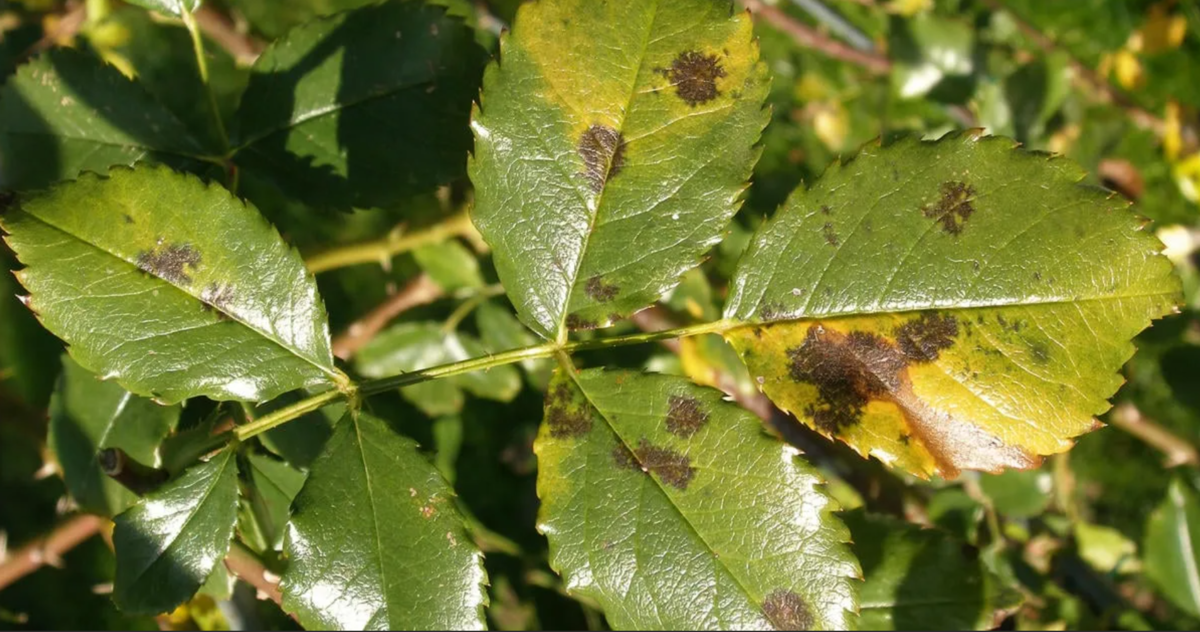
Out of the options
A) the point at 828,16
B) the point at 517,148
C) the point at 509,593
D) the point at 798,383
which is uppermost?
the point at 517,148

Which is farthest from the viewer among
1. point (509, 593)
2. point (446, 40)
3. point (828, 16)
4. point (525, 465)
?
point (525, 465)

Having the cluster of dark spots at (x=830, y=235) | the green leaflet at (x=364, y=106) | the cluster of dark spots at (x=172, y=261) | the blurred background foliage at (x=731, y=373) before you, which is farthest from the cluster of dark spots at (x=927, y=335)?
the cluster of dark spots at (x=172, y=261)

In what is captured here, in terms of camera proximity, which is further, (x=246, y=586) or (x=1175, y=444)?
(x=1175, y=444)

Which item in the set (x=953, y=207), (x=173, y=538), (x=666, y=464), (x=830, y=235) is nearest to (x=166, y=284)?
(x=173, y=538)

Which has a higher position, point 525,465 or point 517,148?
point 517,148

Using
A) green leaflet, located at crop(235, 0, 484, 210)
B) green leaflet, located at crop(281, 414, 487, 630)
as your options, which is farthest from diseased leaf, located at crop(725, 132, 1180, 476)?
green leaflet, located at crop(235, 0, 484, 210)

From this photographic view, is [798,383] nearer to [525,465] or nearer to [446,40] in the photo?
[446,40]

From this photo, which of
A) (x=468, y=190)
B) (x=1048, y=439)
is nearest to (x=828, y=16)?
(x=468, y=190)

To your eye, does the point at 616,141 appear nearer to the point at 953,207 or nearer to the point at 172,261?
the point at 953,207

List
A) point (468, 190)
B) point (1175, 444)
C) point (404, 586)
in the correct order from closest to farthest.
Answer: point (404, 586), point (468, 190), point (1175, 444)
